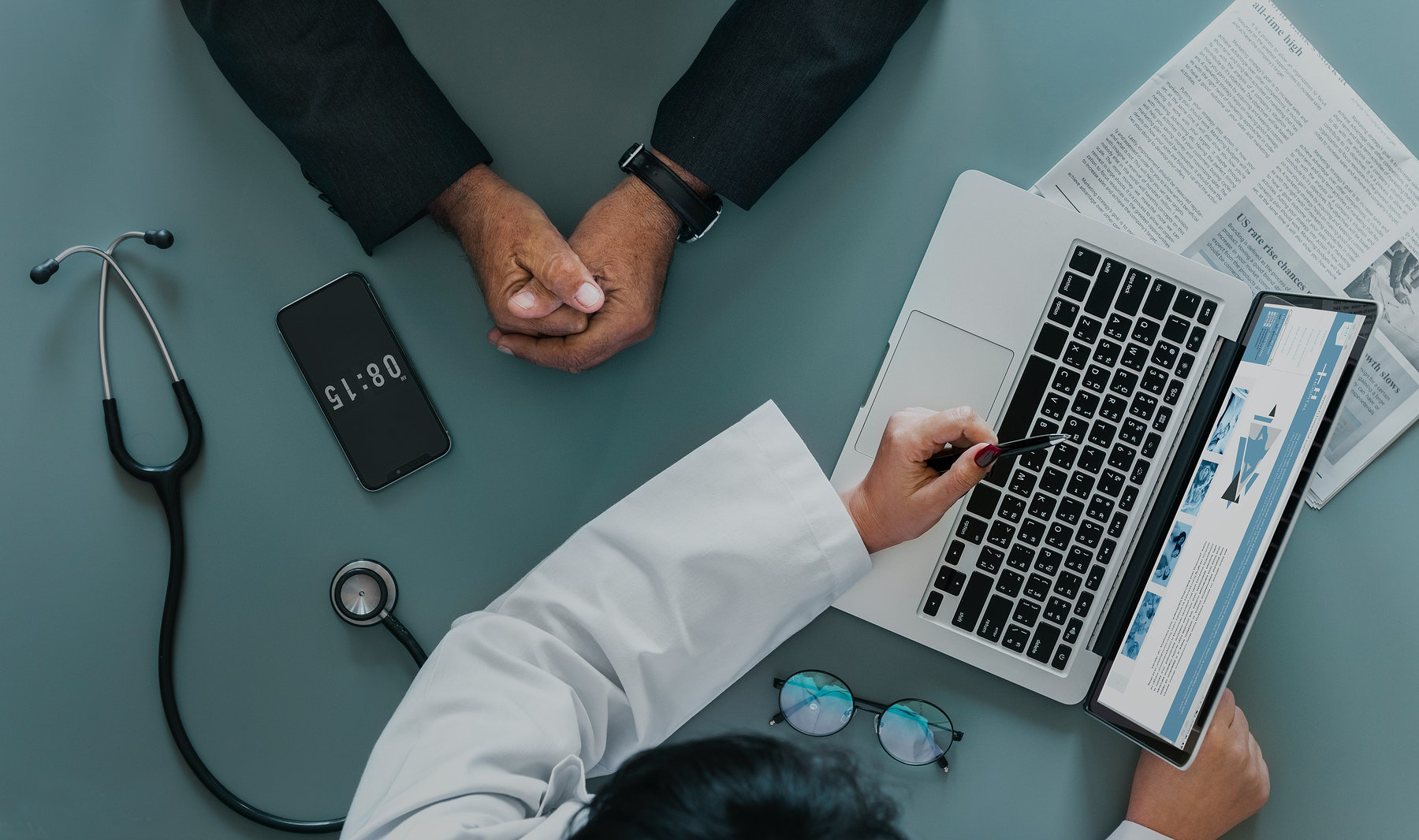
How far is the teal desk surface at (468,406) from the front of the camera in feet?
3.27

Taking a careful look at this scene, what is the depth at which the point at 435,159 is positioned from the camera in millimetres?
952

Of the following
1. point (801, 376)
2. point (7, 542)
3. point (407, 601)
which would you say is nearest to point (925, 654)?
point (801, 376)

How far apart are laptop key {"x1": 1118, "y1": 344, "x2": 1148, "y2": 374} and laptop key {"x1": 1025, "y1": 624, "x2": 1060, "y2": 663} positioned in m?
0.32

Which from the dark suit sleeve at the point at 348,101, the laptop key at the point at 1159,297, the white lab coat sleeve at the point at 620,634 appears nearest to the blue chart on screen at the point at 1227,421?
the laptop key at the point at 1159,297

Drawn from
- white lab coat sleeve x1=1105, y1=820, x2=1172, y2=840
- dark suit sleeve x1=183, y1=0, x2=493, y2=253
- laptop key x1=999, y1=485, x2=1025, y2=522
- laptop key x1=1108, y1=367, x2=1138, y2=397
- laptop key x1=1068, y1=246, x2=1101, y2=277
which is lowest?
white lab coat sleeve x1=1105, y1=820, x2=1172, y2=840

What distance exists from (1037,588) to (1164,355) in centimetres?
31

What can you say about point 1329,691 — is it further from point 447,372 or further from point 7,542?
point 7,542

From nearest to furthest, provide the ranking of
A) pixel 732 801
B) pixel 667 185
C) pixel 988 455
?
pixel 732 801 → pixel 988 455 → pixel 667 185

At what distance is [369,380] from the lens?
3.29 ft

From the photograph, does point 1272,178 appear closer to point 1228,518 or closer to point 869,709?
point 1228,518

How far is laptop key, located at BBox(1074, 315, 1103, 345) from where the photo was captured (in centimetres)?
100

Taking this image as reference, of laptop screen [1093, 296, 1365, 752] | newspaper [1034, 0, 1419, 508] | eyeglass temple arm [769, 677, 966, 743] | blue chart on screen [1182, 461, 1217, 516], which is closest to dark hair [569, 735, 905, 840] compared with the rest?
eyeglass temple arm [769, 677, 966, 743]

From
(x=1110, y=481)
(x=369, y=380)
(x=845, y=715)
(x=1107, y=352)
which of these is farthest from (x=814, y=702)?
(x=369, y=380)

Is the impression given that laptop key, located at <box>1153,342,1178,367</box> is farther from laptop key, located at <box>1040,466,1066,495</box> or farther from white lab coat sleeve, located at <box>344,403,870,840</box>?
white lab coat sleeve, located at <box>344,403,870,840</box>
